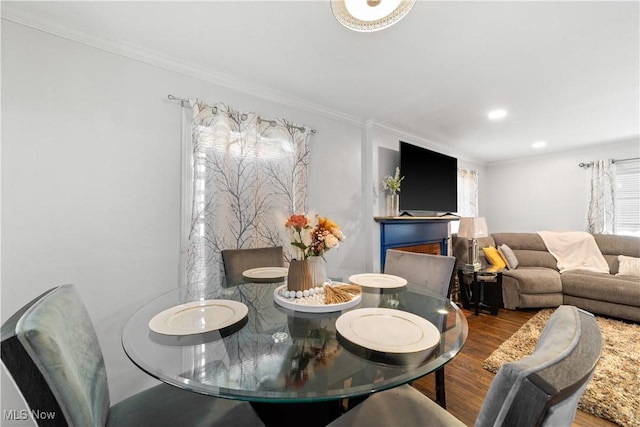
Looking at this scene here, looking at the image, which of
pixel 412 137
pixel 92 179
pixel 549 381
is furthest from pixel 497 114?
pixel 92 179

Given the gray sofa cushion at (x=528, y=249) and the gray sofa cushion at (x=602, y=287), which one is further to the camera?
the gray sofa cushion at (x=528, y=249)

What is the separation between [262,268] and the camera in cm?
195

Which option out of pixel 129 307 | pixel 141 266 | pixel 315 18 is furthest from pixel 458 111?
pixel 129 307

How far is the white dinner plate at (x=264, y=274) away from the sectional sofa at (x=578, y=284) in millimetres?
Answer: 3146

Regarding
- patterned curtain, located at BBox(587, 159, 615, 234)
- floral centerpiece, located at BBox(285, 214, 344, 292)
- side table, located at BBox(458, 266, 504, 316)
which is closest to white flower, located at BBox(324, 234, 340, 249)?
floral centerpiece, located at BBox(285, 214, 344, 292)

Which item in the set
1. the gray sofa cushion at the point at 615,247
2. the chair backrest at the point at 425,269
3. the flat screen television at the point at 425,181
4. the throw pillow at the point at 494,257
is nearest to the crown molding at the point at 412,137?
the flat screen television at the point at 425,181

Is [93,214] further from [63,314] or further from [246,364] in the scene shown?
[246,364]

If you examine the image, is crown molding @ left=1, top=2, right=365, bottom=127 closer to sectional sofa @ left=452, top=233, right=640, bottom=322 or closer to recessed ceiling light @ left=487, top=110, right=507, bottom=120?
recessed ceiling light @ left=487, top=110, right=507, bottom=120

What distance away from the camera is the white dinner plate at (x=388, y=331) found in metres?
0.83

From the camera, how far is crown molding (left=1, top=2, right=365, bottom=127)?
4.89ft

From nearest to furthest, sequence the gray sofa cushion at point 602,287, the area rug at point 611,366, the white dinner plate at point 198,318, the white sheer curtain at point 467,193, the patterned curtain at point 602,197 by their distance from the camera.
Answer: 1. the white dinner plate at point 198,318
2. the area rug at point 611,366
3. the gray sofa cushion at point 602,287
4. the patterned curtain at point 602,197
5. the white sheer curtain at point 467,193

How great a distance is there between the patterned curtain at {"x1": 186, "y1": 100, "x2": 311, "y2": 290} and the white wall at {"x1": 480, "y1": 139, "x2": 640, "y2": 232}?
489cm

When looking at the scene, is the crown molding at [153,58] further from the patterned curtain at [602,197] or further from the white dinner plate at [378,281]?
the patterned curtain at [602,197]

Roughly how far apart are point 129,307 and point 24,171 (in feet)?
3.34
